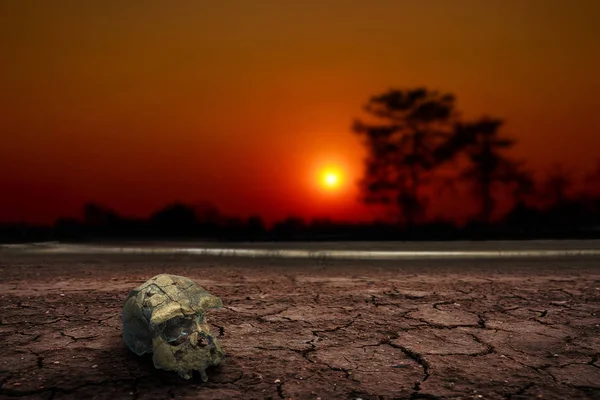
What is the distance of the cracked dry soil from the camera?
311 centimetres

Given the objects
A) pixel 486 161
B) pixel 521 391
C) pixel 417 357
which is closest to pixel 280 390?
pixel 417 357

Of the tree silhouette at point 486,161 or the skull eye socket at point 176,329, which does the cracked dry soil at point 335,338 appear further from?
the tree silhouette at point 486,161

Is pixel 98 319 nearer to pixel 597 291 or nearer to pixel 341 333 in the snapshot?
pixel 341 333

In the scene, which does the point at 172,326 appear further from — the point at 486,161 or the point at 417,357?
the point at 486,161

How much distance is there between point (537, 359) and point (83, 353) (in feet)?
10.3

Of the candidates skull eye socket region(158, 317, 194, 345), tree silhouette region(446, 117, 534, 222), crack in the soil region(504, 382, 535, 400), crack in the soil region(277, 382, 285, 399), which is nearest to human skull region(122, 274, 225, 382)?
skull eye socket region(158, 317, 194, 345)

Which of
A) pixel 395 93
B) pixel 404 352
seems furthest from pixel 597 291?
pixel 395 93

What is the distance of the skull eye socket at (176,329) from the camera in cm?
346

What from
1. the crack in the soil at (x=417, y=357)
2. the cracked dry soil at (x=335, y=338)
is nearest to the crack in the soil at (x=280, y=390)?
the cracked dry soil at (x=335, y=338)

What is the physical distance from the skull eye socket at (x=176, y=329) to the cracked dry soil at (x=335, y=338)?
0.23 meters

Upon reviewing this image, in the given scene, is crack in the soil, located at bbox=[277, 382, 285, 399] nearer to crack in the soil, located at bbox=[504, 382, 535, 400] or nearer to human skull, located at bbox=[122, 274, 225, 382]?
human skull, located at bbox=[122, 274, 225, 382]

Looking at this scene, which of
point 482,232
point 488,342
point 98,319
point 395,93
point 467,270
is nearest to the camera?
point 488,342

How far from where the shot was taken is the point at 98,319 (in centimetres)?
472

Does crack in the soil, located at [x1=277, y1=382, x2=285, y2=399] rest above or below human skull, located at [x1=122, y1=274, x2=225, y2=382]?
below
